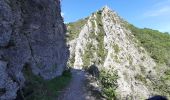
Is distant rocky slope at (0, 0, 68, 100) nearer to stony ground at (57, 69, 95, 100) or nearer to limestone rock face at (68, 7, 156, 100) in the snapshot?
stony ground at (57, 69, 95, 100)

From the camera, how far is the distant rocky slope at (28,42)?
Result: 2662 centimetres

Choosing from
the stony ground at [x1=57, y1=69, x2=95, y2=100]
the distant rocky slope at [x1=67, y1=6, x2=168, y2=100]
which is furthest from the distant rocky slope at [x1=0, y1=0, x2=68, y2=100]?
the distant rocky slope at [x1=67, y1=6, x2=168, y2=100]

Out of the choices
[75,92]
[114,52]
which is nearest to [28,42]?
[75,92]

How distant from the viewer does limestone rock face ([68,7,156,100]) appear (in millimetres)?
155375

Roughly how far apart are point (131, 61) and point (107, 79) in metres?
79.0

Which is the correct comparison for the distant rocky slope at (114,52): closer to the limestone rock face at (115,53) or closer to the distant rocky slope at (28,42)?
the limestone rock face at (115,53)

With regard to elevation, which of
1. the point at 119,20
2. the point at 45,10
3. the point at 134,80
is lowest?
the point at 134,80

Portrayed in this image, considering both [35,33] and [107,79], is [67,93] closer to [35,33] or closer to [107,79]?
[35,33]

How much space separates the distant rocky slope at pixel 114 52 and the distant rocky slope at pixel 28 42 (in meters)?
99.1

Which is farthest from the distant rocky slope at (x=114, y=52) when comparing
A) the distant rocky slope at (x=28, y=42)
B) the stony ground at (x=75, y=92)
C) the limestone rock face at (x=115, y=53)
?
the distant rocky slope at (x=28, y=42)

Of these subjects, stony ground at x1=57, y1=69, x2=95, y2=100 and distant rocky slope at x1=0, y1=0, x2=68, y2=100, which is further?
stony ground at x1=57, y1=69, x2=95, y2=100

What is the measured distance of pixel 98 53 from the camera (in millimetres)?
165250

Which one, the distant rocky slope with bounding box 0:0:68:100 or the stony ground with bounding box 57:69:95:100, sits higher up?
the distant rocky slope with bounding box 0:0:68:100

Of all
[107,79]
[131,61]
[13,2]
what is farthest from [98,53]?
[13,2]
